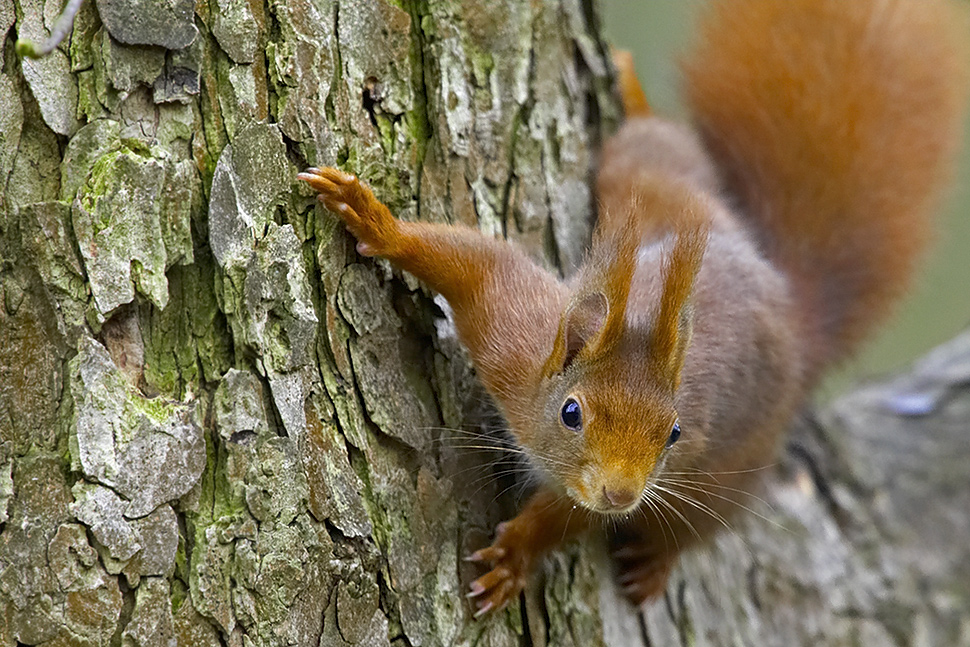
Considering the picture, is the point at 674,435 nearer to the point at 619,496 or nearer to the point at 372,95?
the point at 619,496

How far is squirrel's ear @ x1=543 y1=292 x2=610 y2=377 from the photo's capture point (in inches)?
77.1

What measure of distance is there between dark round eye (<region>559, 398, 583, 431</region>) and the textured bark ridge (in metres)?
0.26

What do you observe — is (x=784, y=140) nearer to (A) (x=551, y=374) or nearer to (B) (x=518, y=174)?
(B) (x=518, y=174)

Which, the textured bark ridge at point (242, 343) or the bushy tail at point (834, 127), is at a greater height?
the bushy tail at point (834, 127)

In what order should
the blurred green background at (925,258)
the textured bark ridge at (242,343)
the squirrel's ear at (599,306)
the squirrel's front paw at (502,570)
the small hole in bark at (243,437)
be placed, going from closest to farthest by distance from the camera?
1. the textured bark ridge at (242,343)
2. the small hole in bark at (243,437)
3. the squirrel's ear at (599,306)
4. the squirrel's front paw at (502,570)
5. the blurred green background at (925,258)

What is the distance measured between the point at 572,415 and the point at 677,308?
11.0 inches

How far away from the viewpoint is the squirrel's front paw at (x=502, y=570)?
2.00 metres

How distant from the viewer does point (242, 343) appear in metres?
1.79

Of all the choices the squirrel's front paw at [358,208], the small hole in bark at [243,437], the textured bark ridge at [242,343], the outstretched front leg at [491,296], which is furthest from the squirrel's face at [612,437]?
the small hole in bark at [243,437]

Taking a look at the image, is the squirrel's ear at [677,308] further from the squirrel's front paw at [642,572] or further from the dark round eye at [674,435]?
the squirrel's front paw at [642,572]

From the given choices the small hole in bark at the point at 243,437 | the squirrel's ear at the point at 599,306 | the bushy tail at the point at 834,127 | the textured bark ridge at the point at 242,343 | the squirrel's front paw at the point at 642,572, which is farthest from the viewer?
the bushy tail at the point at 834,127

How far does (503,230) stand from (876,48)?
1234mm

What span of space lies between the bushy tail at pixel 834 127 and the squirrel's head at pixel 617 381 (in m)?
0.93

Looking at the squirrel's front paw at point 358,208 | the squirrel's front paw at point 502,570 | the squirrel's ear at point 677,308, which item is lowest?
the squirrel's front paw at point 502,570
